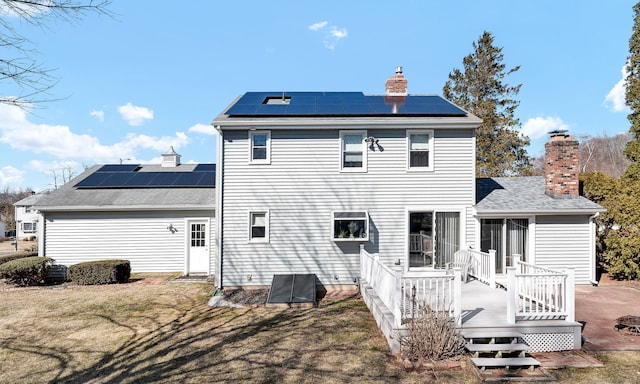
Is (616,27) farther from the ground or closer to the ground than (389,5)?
farther from the ground

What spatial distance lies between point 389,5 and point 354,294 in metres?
10.2

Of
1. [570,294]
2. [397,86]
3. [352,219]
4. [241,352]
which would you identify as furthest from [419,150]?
[241,352]

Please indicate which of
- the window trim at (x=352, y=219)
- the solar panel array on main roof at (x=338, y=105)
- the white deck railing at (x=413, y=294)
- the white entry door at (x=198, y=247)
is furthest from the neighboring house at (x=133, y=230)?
the white deck railing at (x=413, y=294)

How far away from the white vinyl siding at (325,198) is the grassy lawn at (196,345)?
1619 mm

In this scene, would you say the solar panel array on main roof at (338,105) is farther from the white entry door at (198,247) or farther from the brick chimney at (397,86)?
the white entry door at (198,247)

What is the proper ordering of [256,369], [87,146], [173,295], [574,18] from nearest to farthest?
1. [256,369]
2. [173,295]
3. [574,18]
4. [87,146]

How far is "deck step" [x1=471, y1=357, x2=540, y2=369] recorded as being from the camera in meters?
4.97

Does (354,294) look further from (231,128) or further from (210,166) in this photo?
(210,166)

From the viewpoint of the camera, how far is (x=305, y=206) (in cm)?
981

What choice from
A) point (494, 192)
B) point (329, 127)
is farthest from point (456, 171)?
point (329, 127)

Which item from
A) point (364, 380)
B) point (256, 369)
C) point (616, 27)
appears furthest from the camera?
point (616, 27)

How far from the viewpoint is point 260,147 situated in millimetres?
9875

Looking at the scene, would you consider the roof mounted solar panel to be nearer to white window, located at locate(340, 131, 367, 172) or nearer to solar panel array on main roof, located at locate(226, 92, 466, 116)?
solar panel array on main roof, located at locate(226, 92, 466, 116)

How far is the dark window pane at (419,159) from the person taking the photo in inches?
388
